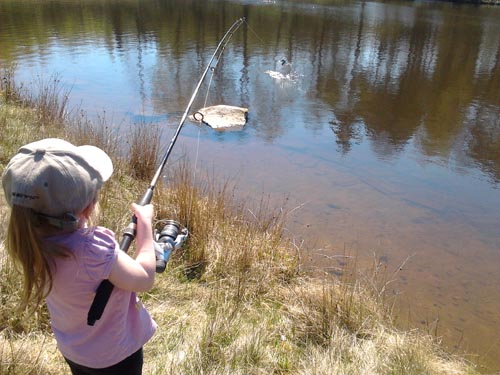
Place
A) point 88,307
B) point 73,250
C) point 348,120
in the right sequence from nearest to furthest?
point 73,250 < point 88,307 < point 348,120

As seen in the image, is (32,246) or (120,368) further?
(120,368)

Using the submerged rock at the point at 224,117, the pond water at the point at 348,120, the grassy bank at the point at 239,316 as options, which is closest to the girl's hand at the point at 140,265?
Result: the grassy bank at the point at 239,316

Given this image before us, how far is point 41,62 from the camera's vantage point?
41.8ft

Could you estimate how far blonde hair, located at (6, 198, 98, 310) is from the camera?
1.33 meters

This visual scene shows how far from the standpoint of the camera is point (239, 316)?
3041 mm

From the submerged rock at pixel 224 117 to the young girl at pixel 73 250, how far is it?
281 inches

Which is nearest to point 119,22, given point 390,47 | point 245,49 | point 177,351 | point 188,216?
point 245,49

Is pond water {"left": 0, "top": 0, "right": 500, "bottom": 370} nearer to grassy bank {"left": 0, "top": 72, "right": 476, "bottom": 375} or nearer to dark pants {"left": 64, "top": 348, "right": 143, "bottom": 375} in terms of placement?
grassy bank {"left": 0, "top": 72, "right": 476, "bottom": 375}

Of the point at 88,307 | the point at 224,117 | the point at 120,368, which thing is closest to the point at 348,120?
the point at 224,117

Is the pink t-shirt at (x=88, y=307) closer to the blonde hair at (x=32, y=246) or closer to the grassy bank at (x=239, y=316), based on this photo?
the blonde hair at (x=32, y=246)

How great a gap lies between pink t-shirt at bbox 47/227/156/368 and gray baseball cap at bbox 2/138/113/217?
4.8 inches

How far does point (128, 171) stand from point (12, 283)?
3003 mm

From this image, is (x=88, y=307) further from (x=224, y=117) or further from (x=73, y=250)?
(x=224, y=117)

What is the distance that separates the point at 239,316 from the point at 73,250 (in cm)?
182
